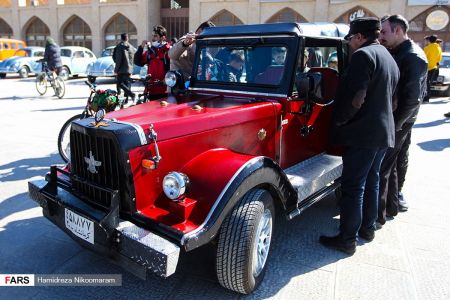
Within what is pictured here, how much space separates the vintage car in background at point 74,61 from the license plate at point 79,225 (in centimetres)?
1927

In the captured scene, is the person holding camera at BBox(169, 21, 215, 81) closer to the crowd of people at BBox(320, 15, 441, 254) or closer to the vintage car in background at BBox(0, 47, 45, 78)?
the crowd of people at BBox(320, 15, 441, 254)

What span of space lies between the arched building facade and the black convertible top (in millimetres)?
21112

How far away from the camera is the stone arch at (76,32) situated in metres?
34.5

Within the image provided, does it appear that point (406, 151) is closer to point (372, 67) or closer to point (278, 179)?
point (372, 67)

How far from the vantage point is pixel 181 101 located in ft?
11.9

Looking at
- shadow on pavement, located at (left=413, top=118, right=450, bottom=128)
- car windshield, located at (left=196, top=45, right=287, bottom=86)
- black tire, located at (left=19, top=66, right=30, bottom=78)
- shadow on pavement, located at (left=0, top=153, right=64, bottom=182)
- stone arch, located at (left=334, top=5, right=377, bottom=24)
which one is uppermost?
stone arch, located at (left=334, top=5, right=377, bottom=24)

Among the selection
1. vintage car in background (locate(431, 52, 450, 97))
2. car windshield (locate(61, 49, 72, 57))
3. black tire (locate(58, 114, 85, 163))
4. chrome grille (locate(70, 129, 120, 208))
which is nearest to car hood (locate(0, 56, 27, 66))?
car windshield (locate(61, 49, 72, 57))

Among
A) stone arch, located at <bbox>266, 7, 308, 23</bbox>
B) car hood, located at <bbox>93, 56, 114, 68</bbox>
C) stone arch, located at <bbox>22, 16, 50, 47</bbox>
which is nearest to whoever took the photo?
car hood, located at <bbox>93, 56, 114, 68</bbox>

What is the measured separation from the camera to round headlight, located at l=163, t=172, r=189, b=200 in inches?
96.5

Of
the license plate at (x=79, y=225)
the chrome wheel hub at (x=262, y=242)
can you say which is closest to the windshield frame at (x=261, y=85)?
the chrome wheel hub at (x=262, y=242)

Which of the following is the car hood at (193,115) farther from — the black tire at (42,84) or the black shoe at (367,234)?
the black tire at (42,84)

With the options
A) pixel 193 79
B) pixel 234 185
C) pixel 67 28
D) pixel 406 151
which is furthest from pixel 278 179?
pixel 67 28

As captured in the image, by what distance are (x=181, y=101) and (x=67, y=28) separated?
36611 millimetres

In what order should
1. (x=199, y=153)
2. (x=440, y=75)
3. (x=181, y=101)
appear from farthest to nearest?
(x=440, y=75) → (x=181, y=101) → (x=199, y=153)
